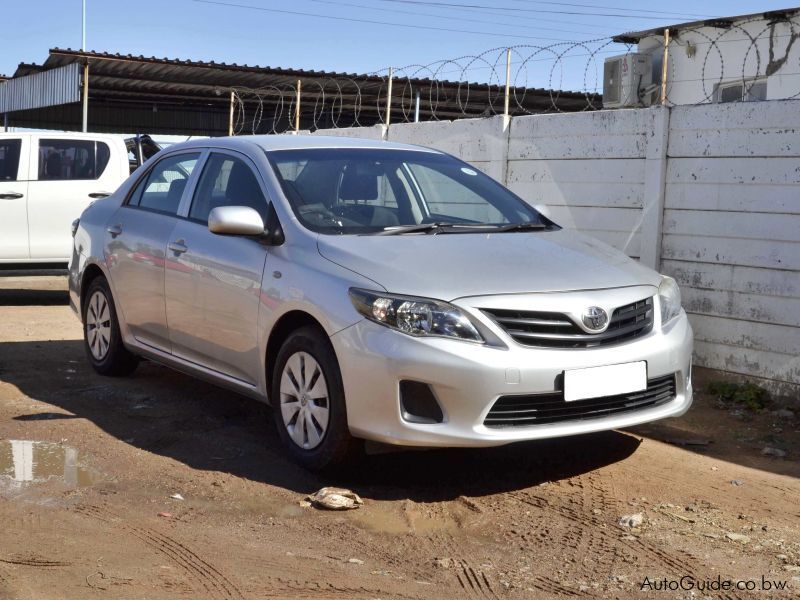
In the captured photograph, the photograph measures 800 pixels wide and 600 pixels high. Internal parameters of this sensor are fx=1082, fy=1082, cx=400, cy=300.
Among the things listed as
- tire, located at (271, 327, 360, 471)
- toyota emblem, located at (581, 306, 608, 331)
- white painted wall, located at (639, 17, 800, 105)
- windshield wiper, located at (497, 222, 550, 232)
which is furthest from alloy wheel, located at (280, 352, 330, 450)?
white painted wall, located at (639, 17, 800, 105)

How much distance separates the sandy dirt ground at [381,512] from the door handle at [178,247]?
1.02 m

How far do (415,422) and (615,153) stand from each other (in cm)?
423

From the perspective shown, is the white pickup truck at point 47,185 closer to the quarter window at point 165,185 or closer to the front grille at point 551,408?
the quarter window at point 165,185

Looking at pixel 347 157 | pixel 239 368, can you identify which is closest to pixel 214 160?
pixel 347 157

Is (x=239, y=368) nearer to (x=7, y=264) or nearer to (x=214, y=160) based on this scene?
(x=214, y=160)

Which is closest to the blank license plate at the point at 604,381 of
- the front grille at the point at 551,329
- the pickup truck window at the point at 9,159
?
the front grille at the point at 551,329

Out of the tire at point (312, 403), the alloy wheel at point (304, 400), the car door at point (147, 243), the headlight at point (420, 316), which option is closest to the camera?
the headlight at point (420, 316)

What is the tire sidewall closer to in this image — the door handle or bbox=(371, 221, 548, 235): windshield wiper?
the door handle

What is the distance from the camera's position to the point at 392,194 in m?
6.11

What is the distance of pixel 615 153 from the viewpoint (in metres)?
8.30

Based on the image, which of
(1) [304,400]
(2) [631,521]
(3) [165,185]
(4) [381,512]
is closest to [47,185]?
(3) [165,185]

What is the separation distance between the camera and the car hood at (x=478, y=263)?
4.84 meters

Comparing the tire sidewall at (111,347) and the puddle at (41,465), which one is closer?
the puddle at (41,465)

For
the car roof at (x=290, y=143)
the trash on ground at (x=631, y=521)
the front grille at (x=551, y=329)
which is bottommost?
the trash on ground at (x=631, y=521)
